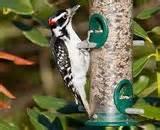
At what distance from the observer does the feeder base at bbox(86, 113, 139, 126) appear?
4.49 metres

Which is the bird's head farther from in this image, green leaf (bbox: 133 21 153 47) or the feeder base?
the feeder base

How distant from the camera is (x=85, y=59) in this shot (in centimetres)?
477

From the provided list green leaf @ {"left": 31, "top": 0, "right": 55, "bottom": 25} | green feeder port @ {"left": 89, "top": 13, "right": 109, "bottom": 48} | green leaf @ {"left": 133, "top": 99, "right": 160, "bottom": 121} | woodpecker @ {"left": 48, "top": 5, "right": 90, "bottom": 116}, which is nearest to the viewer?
green leaf @ {"left": 133, "top": 99, "right": 160, "bottom": 121}

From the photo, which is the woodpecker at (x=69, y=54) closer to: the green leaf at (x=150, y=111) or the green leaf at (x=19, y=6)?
the green leaf at (x=19, y=6)

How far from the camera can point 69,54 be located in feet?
15.6

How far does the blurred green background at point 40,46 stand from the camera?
4777 millimetres

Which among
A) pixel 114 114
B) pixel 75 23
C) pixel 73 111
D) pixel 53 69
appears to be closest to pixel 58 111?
pixel 73 111

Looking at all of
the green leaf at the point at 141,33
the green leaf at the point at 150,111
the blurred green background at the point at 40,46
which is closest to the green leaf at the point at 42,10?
the blurred green background at the point at 40,46

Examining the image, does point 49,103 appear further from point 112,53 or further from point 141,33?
point 141,33

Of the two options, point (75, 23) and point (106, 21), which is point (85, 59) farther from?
point (75, 23)

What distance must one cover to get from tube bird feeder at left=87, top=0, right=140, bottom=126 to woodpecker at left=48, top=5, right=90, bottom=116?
11 cm

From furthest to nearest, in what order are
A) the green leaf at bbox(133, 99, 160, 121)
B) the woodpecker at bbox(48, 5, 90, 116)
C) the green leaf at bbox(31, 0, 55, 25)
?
1. the green leaf at bbox(31, 0, 55, 25)
2. the woodpecker at bbox(48, 5, 90, 116)
3. the green leaf at bbox(133, 99, 160, 121)

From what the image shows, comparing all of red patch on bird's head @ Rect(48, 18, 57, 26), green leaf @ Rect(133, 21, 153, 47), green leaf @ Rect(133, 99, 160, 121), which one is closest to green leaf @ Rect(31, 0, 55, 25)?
red patch on bird's head @ Rect(48, 18, 57, 26)

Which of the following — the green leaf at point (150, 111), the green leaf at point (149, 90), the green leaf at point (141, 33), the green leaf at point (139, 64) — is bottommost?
the green leaf at point (150, 111)
